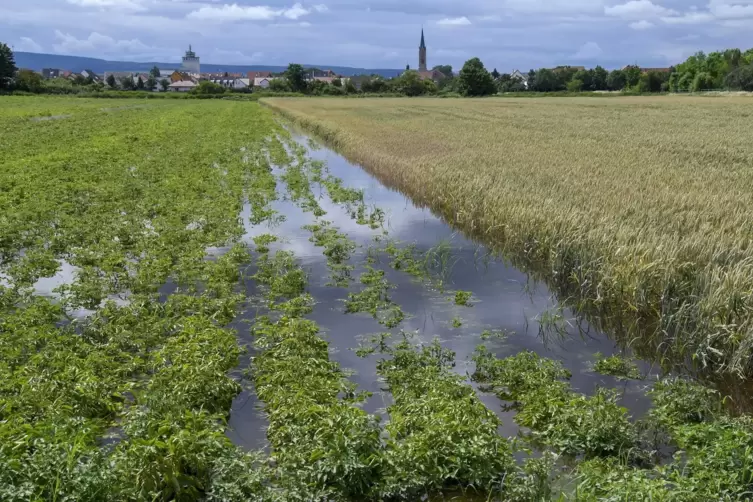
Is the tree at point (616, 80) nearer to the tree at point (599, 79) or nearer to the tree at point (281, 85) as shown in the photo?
the tree at point (599, 79)

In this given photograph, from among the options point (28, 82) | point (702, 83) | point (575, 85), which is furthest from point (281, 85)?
point (702, 83)

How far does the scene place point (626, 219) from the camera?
11.3m

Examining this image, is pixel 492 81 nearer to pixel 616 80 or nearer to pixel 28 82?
pixel 616 80

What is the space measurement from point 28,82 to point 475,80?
262ft

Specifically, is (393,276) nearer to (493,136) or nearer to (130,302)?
(130,302)

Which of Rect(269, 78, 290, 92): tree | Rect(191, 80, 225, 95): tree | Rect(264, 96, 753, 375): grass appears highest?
Rect(269, 78, 290, 92): tree

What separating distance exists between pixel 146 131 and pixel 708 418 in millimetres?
35591

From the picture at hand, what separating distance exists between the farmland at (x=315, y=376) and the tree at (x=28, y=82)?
10772 centimetres

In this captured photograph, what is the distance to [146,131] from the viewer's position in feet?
120

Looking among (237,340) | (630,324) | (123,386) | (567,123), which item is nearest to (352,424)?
(123,386)

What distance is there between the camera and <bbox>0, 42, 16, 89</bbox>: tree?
10244 centimetres

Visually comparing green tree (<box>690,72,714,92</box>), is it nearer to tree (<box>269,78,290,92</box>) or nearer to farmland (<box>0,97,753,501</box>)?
tree (<box>269,78,290,92</box>)

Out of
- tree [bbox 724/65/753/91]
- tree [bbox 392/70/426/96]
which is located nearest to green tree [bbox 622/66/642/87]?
tree [bbox 724/65/753/91]

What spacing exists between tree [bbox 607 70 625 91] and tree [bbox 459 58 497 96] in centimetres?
3769
